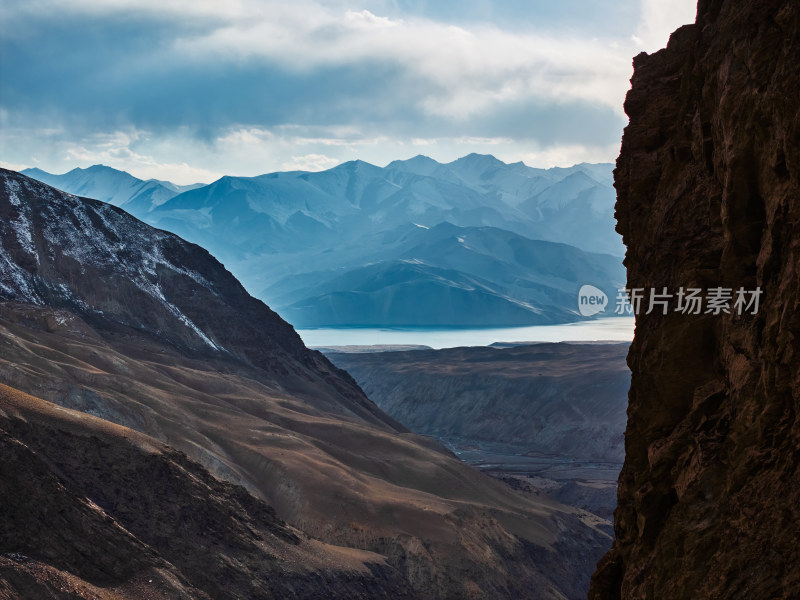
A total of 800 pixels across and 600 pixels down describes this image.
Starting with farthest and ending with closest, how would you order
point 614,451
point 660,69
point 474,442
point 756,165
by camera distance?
point 474,442 → point 614,451 → point 660,69 → point 756,165

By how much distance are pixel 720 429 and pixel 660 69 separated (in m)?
5.34

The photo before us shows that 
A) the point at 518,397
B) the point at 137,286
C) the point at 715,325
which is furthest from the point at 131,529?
the point at 518,397

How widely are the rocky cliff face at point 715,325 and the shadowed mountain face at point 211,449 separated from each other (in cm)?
1862

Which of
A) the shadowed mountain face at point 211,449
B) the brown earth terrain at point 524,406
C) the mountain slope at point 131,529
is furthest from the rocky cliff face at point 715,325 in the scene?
the brown earth terrain at point 524,406

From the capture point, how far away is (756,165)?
29.4 feet

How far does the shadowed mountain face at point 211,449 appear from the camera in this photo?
33.6m

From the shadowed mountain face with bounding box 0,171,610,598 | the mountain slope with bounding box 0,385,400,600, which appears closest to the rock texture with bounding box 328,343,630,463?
the shadowed mountain face with bounding box 0,171,610,598

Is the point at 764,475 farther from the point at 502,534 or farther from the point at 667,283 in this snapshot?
the point at 502,534

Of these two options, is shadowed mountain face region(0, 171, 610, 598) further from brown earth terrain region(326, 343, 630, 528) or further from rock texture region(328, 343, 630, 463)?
rock texture region(328, 343, 630, 463)

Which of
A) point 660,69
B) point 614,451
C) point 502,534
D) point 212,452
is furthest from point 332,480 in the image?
point 614,451

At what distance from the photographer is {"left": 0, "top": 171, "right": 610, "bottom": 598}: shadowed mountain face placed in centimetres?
3359

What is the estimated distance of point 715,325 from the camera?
33.2ft

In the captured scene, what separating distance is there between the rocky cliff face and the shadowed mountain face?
1862 cm

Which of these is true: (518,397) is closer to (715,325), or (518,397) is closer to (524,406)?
(524,406)
